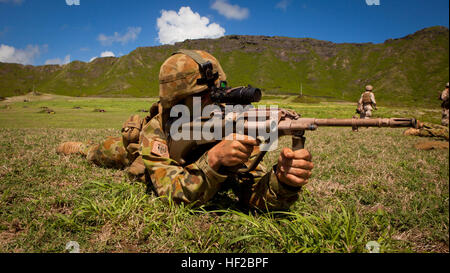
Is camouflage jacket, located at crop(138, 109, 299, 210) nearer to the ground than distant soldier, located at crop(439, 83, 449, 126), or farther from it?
nearer to the ground

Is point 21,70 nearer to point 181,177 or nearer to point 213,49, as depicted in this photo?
point 213,49

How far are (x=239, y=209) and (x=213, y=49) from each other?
160145 mm

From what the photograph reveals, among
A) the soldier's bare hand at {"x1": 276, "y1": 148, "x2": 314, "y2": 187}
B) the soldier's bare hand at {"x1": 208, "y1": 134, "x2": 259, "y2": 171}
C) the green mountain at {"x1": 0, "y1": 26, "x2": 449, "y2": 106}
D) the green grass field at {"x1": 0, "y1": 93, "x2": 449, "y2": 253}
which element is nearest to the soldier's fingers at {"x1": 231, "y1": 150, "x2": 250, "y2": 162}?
the soldier's bare hand at {"x1": 208, "y1": 134, "x2": 259, "y2": 171}

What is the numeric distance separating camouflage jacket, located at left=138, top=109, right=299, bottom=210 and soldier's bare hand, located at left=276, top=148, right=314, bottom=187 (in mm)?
259

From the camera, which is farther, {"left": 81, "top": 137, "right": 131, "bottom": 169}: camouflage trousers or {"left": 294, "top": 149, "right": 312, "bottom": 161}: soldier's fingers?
{"left": 81, "top": 137, "right": 131, "bottom": 169}: camouflage trousers

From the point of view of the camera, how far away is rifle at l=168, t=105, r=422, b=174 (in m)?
2.20

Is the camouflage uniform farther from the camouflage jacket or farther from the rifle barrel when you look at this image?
the rifle barrel

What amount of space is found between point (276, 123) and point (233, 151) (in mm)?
575

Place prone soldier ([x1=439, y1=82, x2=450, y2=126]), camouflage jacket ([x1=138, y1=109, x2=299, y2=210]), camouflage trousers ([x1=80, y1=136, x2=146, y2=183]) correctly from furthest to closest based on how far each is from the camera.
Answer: prone soldier ([x1=439, y1=82, x2=450, y2=126])
camouflage trousers ([x1=80, y1=136, x2=146, y2=183])
camouflage jacket ([x1=138, y1=109, x2=299, y2=210])

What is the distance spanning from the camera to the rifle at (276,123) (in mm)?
2195

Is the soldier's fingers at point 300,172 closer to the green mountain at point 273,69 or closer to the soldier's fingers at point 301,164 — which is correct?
the soldier's fingers at point 301,164

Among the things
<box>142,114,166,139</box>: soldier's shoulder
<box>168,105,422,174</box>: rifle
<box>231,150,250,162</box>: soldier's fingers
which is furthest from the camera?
<box>142,114,166,139</box>: soldier's shoulder
